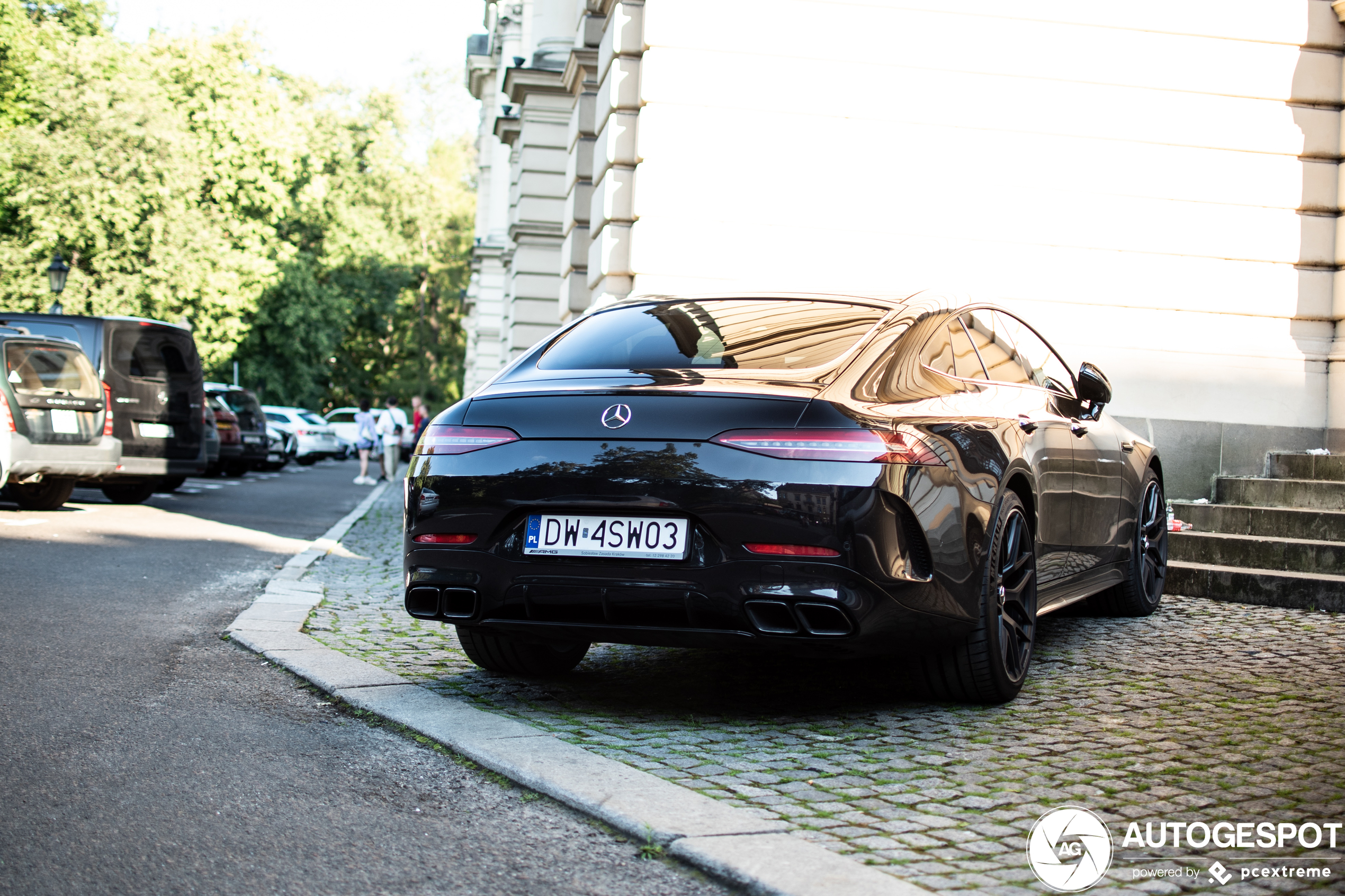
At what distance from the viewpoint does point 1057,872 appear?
10.8 feet

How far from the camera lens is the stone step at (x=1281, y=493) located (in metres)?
9.46

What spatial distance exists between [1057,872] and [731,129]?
9.25m

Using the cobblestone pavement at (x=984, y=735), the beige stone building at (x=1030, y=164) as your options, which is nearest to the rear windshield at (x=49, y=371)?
the beige stone building at (x=1030, y=164)

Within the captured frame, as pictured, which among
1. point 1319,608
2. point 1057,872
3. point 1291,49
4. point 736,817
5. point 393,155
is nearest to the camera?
point 1057,872

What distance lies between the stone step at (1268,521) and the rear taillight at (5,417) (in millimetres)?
10817

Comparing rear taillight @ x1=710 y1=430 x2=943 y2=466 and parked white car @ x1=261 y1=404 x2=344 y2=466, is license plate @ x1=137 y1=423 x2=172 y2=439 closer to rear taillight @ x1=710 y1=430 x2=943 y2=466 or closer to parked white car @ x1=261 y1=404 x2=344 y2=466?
rear taillight @ x1=710 y1=430 x2=943 y2=466

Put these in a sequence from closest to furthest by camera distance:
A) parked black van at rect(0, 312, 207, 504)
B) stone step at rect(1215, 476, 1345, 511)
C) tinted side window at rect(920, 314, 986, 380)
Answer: tinted side window at rect(920, 314, 986, 380) < stone step at rect(1215, 476, 1345, 511) < parked black van at rect(0, 312, 207, 504)

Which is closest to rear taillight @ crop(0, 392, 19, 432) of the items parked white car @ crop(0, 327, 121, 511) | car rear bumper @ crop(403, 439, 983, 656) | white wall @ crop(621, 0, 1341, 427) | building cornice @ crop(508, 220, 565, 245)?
parked white car @ crop(0, 327, 121, 511)

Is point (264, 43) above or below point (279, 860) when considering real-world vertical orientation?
above

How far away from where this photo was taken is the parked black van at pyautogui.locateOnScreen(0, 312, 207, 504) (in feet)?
50.9

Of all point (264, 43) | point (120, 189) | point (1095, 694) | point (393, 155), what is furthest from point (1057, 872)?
point (393, 155)

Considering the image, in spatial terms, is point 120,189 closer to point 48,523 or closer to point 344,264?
point 344,264

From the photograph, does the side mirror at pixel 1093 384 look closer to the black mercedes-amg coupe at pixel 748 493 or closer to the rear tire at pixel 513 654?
the black mercedes-amg coupe at pixel 748 493

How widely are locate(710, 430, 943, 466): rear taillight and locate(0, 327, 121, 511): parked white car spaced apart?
37.0 ft
